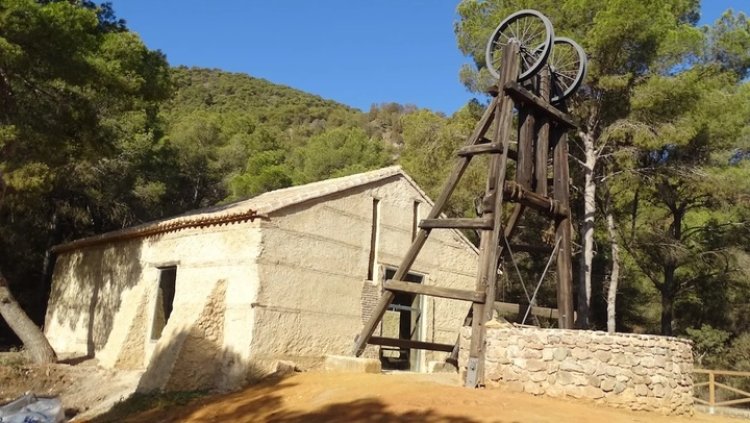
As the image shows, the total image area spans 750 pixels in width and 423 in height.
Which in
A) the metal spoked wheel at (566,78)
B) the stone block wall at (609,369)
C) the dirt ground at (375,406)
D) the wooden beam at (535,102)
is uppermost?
the metal spoked wheel at (566,78)

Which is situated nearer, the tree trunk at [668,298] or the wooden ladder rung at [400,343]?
the wooden ladder rung at [400,343]

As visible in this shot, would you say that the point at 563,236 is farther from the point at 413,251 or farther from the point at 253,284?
the point at 253,284

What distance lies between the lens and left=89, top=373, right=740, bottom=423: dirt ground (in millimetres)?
7711

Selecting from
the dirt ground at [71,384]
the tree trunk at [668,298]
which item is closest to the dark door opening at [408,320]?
the dirt ground at [71,384]

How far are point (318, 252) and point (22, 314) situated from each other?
21.7 feet

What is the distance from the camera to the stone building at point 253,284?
11.2 m

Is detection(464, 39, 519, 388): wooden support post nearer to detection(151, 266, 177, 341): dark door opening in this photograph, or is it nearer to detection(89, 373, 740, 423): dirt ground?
detection(89, 373, 740, 423): dirt ground

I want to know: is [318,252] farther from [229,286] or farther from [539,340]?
[539,340]

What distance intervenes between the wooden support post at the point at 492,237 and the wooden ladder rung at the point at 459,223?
12 centimetres

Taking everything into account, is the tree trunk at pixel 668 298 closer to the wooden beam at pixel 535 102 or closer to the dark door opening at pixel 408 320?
the dark door opening at pixel 408 320

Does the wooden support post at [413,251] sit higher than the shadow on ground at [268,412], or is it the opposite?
the wooden support post at [413,251]

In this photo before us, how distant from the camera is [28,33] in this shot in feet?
38.0

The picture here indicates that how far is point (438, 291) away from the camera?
10719mm

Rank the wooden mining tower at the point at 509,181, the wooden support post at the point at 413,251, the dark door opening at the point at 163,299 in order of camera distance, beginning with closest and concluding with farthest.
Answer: the wooden mining tower at the point at 509,181, the wooden support post at the point at 413,251, the dark door opening at the point at 163,299
